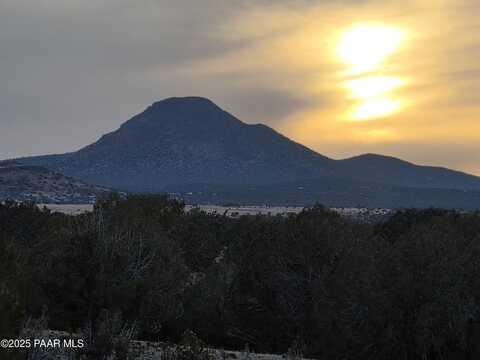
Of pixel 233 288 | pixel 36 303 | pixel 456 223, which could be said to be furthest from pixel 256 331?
pixel 456 223

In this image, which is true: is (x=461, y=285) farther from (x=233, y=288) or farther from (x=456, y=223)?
(x=456, y=223)

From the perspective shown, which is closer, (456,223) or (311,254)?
(311,254)

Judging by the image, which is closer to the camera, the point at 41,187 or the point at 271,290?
the point at 271,290

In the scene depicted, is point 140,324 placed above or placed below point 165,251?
below

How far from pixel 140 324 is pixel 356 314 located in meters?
9.28

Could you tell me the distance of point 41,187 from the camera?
149750 mm

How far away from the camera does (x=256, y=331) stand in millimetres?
29219

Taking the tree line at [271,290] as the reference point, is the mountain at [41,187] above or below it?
above

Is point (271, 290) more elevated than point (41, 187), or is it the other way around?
point (41, 187)

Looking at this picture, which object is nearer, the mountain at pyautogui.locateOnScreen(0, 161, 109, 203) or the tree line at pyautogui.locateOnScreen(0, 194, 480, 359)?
the tree line at pyautogui.locateOnScreen(0, 194, 480, 359)

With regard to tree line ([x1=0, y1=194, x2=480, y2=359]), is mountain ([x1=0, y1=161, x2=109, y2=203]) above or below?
above

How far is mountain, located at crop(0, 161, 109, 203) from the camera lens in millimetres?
139875

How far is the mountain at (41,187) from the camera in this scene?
140m

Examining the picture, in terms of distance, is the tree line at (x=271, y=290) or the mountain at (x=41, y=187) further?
the mountain at (x=41, y=187)
